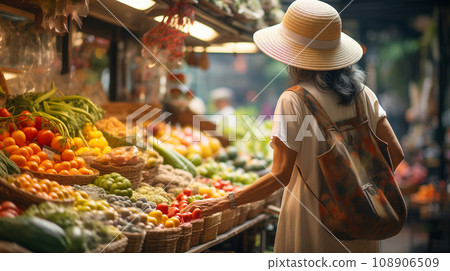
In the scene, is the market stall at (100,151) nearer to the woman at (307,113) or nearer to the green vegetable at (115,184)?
the green vegetable at (115,184)

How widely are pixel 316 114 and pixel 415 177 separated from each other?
688cm

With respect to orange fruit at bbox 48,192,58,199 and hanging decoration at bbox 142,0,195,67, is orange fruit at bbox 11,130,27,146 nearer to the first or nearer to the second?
orange fruit at bbox 48,192,58,199

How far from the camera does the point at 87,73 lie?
4.59 m

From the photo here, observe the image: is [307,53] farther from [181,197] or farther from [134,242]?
[181,197]

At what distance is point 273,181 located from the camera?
91.6 inches

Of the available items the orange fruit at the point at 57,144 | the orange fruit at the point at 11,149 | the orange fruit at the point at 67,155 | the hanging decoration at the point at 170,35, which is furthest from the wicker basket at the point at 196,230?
the hanging decoration at the point at 170,35

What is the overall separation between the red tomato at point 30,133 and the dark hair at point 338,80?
159cm

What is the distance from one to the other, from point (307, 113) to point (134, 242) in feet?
3.29

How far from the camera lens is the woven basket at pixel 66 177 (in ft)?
8.52

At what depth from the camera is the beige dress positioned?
223cm

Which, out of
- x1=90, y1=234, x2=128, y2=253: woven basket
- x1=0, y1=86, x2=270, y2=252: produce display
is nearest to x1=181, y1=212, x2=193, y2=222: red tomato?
x1=0, y1=86, x2=270, y2=252: produce display

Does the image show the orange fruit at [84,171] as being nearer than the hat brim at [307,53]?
No

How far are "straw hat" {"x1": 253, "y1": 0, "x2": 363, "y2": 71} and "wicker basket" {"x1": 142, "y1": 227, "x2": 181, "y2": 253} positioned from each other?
3.39 feet
